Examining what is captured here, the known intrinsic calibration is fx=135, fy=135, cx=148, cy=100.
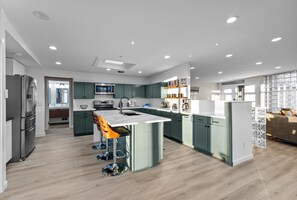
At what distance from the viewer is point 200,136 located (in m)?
3.48

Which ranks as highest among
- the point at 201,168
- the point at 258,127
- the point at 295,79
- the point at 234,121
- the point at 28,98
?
the point at 295,79

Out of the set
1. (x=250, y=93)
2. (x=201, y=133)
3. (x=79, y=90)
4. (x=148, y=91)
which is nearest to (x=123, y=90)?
(x=148, y=91)

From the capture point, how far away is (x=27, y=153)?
3.16 meters

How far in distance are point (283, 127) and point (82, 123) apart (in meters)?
6.66

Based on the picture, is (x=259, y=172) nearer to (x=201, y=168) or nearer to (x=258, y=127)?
(x=201, y=168)

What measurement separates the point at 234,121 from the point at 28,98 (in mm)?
4619

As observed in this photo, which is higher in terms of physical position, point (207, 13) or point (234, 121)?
point (207, 13)

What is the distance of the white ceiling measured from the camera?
5.74 feet

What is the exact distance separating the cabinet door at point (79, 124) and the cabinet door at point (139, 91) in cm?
251

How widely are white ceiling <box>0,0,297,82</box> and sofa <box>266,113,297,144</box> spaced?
6.21 ft

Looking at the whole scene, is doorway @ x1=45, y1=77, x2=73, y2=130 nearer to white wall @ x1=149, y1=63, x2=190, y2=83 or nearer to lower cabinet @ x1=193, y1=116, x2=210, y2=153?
white wall @ x1=149, y1=63, x2=190, y2=83

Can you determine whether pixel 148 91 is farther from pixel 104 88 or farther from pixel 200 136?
pixel 200 136

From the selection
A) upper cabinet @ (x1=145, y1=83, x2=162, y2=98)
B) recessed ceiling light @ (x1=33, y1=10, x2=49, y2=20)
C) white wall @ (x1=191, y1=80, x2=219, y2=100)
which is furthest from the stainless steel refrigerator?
white wall @ (x1=191, y1=80, x2=219, y2=100)

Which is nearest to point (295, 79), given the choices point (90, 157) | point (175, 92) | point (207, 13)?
point (175, 92)
